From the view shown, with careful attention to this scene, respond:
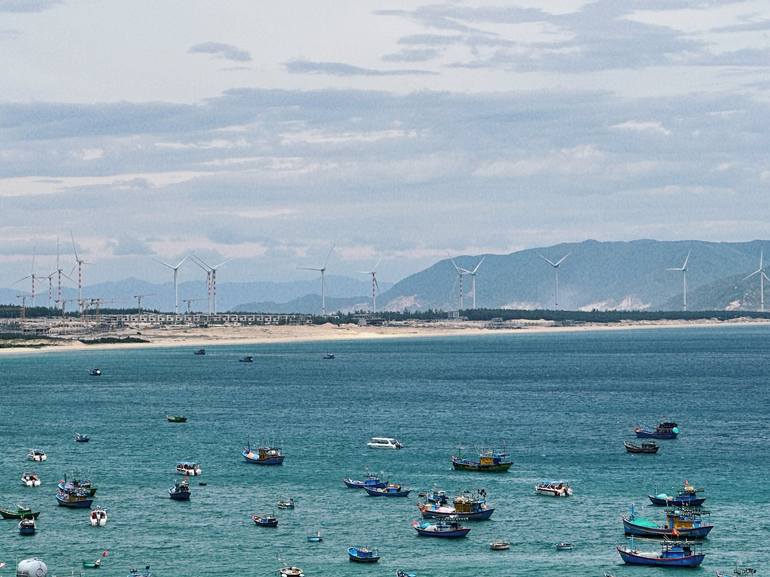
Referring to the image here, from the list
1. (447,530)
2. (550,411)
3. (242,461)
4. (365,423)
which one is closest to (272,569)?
(447,530)

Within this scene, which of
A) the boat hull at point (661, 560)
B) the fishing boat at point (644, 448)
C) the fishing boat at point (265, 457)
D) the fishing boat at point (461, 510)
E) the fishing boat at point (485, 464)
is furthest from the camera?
the fishing boat at point (644, 448)

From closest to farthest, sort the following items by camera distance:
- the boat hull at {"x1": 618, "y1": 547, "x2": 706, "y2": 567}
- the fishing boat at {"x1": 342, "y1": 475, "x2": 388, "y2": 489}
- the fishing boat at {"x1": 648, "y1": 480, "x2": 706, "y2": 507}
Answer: the boat hull at {"x1": 618, "y1": 547, "x2": 706, "y2": 567}, the fishing boat at {"x1": 648, "y1": 480, "x2": 706, "y2": 507}, the fishing boat at {"x1": 342, "y1": 475, "x2": 388, "y2": 489}

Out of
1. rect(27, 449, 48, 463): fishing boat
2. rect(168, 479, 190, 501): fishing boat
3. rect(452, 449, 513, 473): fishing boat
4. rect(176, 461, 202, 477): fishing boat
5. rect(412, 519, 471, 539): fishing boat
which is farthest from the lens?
rect(27, 449, 48, 463): fishing boat

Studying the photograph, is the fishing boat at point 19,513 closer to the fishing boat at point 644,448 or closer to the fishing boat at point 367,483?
the fishing boat at point 367,483

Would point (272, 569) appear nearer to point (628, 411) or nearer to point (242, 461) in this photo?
point (242, 461)

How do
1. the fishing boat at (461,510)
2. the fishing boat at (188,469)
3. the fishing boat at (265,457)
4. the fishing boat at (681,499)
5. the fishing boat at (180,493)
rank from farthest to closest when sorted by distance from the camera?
the fishing boat at (265,457) < the fishing boat at (188,469) < the fishing boat at (180,493) < the fishing boat at (681,499) < the fishing boat at (461,510)

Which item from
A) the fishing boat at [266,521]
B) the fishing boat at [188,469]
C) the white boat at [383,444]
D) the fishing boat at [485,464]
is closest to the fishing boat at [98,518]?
the fishing boat at [266,521]

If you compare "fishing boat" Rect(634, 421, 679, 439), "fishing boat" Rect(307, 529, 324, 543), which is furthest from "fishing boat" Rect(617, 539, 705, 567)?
"fishing boat" Rect(634, 421, 679, 439)

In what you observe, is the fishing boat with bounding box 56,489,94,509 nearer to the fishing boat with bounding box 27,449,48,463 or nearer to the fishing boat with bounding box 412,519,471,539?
the fishing boat with bounding box 27,449,48,463
